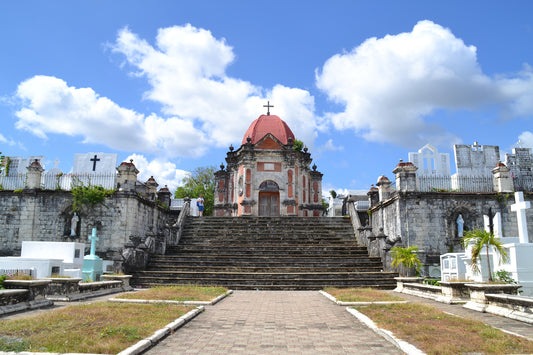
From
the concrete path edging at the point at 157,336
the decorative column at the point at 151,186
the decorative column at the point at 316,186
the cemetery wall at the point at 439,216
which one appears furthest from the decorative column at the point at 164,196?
the concrete path edging at the point at 157,336

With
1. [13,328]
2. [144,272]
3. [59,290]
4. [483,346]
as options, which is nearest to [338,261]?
[144,272]

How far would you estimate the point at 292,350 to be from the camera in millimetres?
5520

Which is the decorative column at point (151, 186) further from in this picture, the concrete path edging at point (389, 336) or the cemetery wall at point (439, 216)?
the concrete path edging at point (389, 336)

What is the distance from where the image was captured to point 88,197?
19969 mm

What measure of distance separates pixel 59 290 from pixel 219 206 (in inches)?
898

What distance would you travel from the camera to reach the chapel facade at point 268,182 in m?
30.7

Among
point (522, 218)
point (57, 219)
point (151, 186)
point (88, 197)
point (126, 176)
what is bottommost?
point (522, 218)

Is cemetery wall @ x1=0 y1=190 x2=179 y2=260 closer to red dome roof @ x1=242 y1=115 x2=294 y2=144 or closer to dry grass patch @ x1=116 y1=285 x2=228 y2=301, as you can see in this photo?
dry grass patch @ x1=116 y1=285 x2=228 y2=301

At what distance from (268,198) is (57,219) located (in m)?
15.4

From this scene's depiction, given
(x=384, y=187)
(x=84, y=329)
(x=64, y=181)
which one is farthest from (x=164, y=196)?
(x=84, y=329)

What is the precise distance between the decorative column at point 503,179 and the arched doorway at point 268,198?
50.2 ft

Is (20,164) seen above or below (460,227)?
above

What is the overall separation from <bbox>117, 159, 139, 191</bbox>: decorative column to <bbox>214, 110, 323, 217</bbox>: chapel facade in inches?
449

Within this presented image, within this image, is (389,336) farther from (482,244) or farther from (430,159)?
(430,159)
